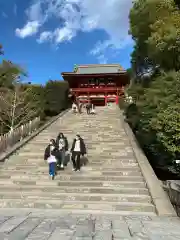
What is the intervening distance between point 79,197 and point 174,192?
2795 mm

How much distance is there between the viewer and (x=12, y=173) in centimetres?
1110

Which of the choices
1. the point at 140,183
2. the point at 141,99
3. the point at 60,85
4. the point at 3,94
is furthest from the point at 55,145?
the point at 60,85

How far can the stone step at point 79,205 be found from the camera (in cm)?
808

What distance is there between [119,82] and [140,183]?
27.1 m

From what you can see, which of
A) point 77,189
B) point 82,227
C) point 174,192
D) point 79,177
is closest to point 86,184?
point 77,189

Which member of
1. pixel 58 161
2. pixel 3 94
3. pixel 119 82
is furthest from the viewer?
pixel 119 82

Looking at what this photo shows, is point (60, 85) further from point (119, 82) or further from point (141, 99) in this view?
point (141, 99)

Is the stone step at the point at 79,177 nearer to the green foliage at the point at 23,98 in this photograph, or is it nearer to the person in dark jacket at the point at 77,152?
the person in dark jacket at the point at 77,152

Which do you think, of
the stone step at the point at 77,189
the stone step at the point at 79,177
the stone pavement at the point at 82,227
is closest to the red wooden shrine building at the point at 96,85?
the stone step at the point at 79,177

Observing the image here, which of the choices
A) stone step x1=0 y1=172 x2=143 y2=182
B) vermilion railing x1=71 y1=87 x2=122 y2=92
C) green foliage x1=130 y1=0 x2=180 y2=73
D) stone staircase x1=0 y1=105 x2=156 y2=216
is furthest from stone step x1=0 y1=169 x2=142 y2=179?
vermilion railing x1=71 y1=87 x2=122 y2=92

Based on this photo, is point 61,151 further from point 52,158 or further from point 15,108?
point 15,108

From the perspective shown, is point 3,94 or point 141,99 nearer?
point 141,99

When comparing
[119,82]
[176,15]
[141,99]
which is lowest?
[141,99]

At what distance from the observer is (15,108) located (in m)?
20.5
